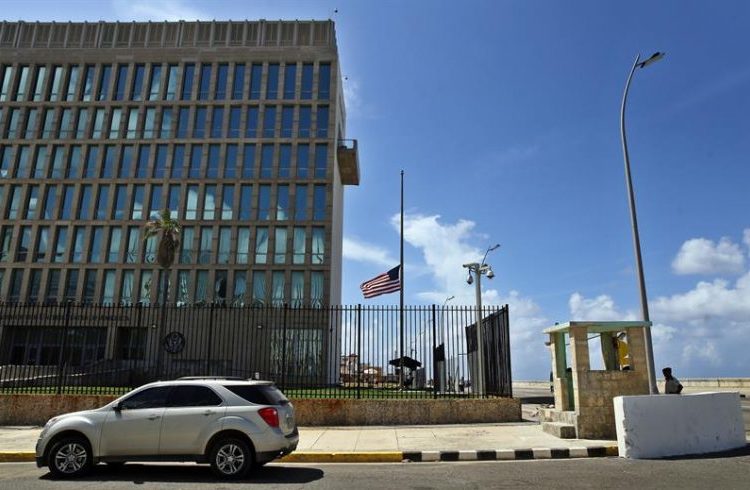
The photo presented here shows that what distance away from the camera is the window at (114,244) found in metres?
44.3

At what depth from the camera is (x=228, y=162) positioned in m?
46.4

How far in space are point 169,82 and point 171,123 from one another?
4087 millimetres

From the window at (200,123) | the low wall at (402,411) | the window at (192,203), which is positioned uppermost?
the window at (200,123)

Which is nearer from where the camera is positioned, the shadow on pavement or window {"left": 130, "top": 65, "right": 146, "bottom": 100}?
the shadow on pavement

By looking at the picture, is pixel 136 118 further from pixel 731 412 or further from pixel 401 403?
pixel 731 412

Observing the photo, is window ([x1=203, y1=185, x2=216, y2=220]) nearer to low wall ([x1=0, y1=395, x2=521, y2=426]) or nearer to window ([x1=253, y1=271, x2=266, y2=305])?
window ([x1=253, y1=271, x2=266, y2=305])

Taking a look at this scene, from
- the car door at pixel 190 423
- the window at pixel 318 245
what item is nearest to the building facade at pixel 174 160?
the window at pixel 318 245

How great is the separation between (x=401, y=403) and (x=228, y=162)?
117 ft

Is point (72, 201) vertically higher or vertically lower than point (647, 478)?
higher

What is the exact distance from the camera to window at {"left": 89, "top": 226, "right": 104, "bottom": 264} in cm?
4441

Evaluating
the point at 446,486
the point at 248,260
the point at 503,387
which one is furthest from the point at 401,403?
the point at 248,260

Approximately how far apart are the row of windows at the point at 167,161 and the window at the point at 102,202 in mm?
1090

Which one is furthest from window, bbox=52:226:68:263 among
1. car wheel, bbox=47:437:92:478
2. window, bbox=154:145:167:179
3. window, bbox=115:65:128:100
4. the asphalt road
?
car wheel, bbox=47:437:92:478

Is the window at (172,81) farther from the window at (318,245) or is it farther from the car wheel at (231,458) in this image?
the car wheel at (231,458)
